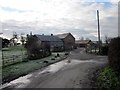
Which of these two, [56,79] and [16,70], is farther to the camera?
[16,70]

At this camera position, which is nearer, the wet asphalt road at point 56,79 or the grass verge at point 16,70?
the wet asphalt road at point 56,79

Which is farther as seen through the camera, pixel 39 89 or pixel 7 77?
pixel 7 77

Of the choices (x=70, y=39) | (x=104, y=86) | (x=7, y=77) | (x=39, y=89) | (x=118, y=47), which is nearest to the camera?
(x=104, y=86)

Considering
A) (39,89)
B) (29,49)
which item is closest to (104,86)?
(39,89)

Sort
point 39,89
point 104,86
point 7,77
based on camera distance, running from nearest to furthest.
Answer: point 104,86 → point 39,89 → point 7,77

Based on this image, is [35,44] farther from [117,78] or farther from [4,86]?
[117,78]

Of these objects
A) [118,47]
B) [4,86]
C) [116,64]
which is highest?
[118,47]

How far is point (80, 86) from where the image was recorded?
11492 mm

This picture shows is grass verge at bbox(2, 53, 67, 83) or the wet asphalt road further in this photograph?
grass verge at bbox(2, 53, 67, 83)

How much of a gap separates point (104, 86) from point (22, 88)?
4.51 meters

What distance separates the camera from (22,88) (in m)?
11.5

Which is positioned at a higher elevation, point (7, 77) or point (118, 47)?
point (118, 47)

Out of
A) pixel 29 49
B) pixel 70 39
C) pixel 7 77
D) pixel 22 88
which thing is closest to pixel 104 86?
pixel 22 88

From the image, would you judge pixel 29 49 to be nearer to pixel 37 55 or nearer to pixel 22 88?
pixel 37 55
